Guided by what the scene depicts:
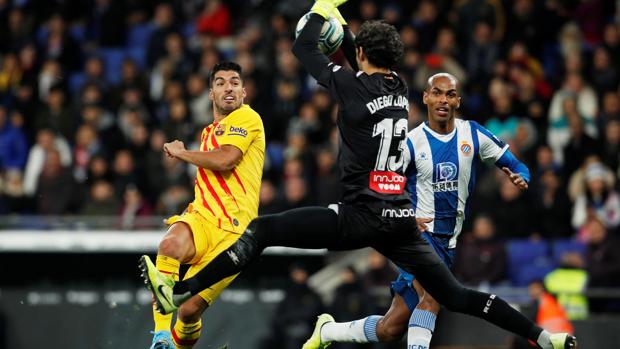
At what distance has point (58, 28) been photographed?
22.3m

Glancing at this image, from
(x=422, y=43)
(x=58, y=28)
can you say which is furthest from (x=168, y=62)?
(x=422, y=43)

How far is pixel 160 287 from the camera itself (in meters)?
9.16

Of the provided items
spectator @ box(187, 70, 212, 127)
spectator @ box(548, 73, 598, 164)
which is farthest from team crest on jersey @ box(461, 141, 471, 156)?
spectator @ box(187, 70, 212, 127)

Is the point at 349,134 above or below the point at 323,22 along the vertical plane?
below

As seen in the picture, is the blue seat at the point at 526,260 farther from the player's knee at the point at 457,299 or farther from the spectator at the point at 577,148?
the player's knee at the point at 457,299

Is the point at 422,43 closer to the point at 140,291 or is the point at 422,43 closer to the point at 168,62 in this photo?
the point at 168,62

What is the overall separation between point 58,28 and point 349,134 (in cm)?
1405

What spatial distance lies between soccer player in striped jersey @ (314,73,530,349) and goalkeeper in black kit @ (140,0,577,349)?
110cm

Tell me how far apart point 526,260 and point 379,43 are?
7.48m

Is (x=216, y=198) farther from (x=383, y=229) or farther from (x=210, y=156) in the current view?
(x=383, y=229)

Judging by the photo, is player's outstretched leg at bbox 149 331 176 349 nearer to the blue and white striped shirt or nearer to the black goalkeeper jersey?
the black goalkeeper jersey

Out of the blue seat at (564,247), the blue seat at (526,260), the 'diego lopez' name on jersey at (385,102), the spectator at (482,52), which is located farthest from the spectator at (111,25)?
the 'diego lopez' name on jersey at (385,102)

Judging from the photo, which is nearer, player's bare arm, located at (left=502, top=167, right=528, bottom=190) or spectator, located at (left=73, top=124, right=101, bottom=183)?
player's bare arm, located at (left=502, top=167, right=528, bottom=190)

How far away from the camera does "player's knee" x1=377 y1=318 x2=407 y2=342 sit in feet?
34.9
